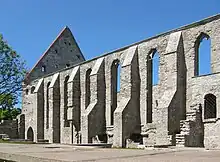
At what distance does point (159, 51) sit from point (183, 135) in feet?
21.3

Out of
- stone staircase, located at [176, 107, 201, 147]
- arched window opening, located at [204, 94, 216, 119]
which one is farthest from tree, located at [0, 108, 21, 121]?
arched window opening, located at [204, 94, 216, 119]

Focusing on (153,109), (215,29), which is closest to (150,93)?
(153,109)

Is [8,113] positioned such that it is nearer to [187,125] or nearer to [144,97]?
[144,97]

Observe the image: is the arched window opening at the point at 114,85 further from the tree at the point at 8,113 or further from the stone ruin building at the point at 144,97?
the tree at the point at 8,113

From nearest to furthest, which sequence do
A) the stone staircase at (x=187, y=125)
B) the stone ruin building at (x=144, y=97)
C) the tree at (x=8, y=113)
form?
the stone staircase at (x=187, y=125) → the stone ruin building at (x=144, y=97) → the tree at (x=8, y=113)

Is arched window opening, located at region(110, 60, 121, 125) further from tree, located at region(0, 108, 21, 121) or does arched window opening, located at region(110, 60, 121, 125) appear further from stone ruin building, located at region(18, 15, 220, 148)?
tree, located at region(0, 108, 21, 121)

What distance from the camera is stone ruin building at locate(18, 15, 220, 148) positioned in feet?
66.7

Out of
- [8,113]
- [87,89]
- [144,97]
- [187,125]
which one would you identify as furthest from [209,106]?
[8,113]

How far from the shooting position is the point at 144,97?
2553cm

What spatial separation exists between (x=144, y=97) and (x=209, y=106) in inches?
234

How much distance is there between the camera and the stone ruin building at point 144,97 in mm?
20328

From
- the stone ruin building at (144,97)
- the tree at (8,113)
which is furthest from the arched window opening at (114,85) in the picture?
the tree at (8,113)

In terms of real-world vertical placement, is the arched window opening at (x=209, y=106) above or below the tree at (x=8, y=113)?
above

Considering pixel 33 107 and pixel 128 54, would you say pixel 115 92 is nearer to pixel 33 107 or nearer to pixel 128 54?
pixel 128 54
